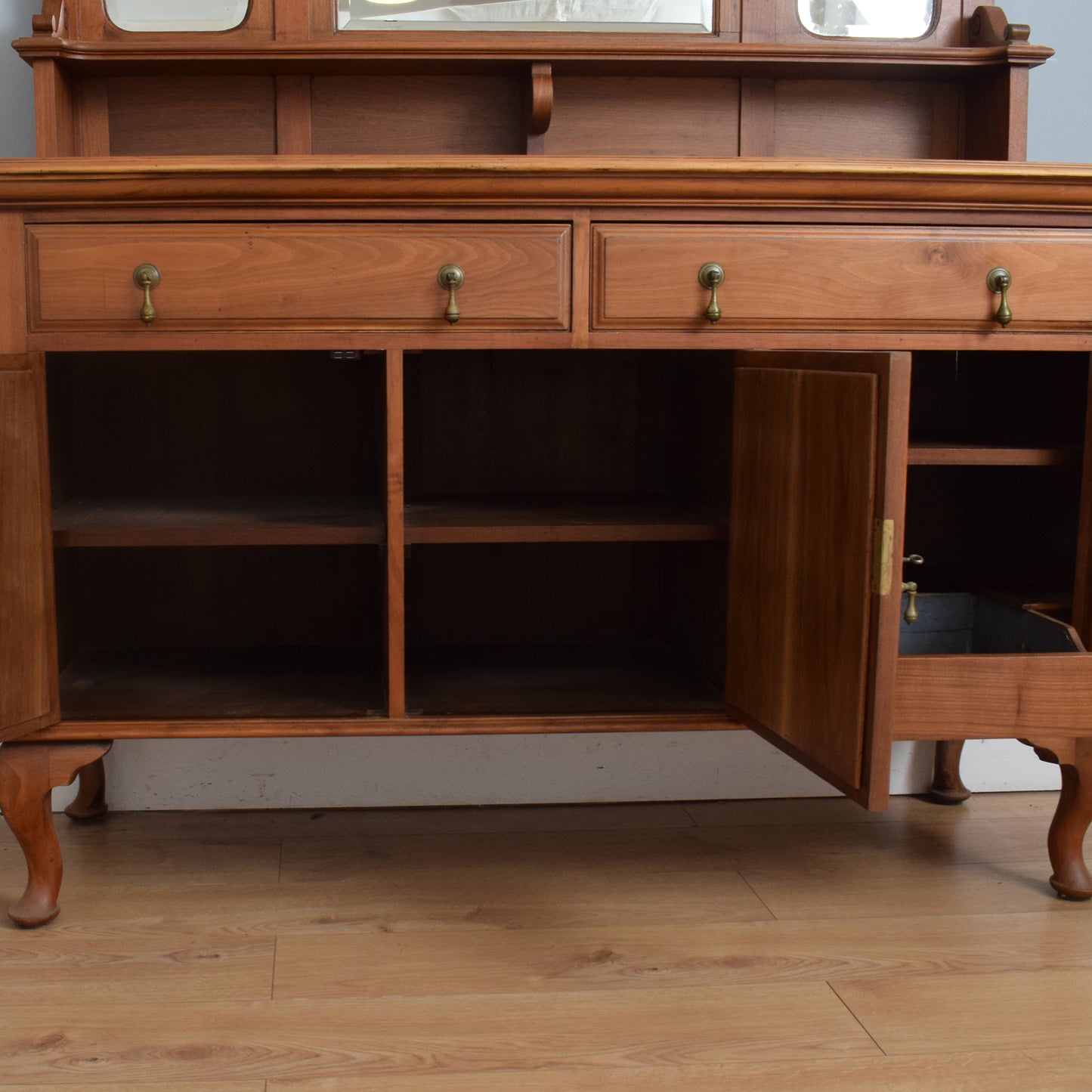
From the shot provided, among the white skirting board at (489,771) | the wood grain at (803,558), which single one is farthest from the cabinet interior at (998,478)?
the white skirting board at (489,771)

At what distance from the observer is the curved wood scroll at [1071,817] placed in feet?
5.20

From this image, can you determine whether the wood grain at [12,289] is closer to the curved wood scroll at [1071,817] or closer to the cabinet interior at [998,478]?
the cabinet interior at [998,478]

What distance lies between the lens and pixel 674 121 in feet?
6.14

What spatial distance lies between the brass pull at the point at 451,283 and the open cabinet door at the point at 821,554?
14.6 inches

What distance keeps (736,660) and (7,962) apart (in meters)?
0.96

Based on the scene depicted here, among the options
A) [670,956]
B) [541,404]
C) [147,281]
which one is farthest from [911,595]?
[147,281]

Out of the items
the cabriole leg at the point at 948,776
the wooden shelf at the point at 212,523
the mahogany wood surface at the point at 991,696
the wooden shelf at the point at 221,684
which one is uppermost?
the wooden shelf at the point at 212,523

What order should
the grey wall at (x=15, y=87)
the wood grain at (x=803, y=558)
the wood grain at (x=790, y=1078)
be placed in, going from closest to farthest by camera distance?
the wood grain at (x=790, y=1078) < the wood grain at (x=803, y=558) < the grey wall at (x=15, y=87)

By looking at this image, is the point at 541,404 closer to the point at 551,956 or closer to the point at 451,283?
the point at 451,283

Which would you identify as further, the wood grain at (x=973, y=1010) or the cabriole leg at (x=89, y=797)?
the cabriole leg at (x=89, y=797)

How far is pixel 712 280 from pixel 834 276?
6.1 inches

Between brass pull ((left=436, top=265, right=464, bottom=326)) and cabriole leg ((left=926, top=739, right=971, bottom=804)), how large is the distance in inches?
43.8

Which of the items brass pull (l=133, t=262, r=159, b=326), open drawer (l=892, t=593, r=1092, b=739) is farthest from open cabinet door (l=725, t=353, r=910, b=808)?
brass pull (l=133, t=262, r=159, b=326)

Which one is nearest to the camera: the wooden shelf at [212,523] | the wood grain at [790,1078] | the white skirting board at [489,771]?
the wood grain at [790,1078]
